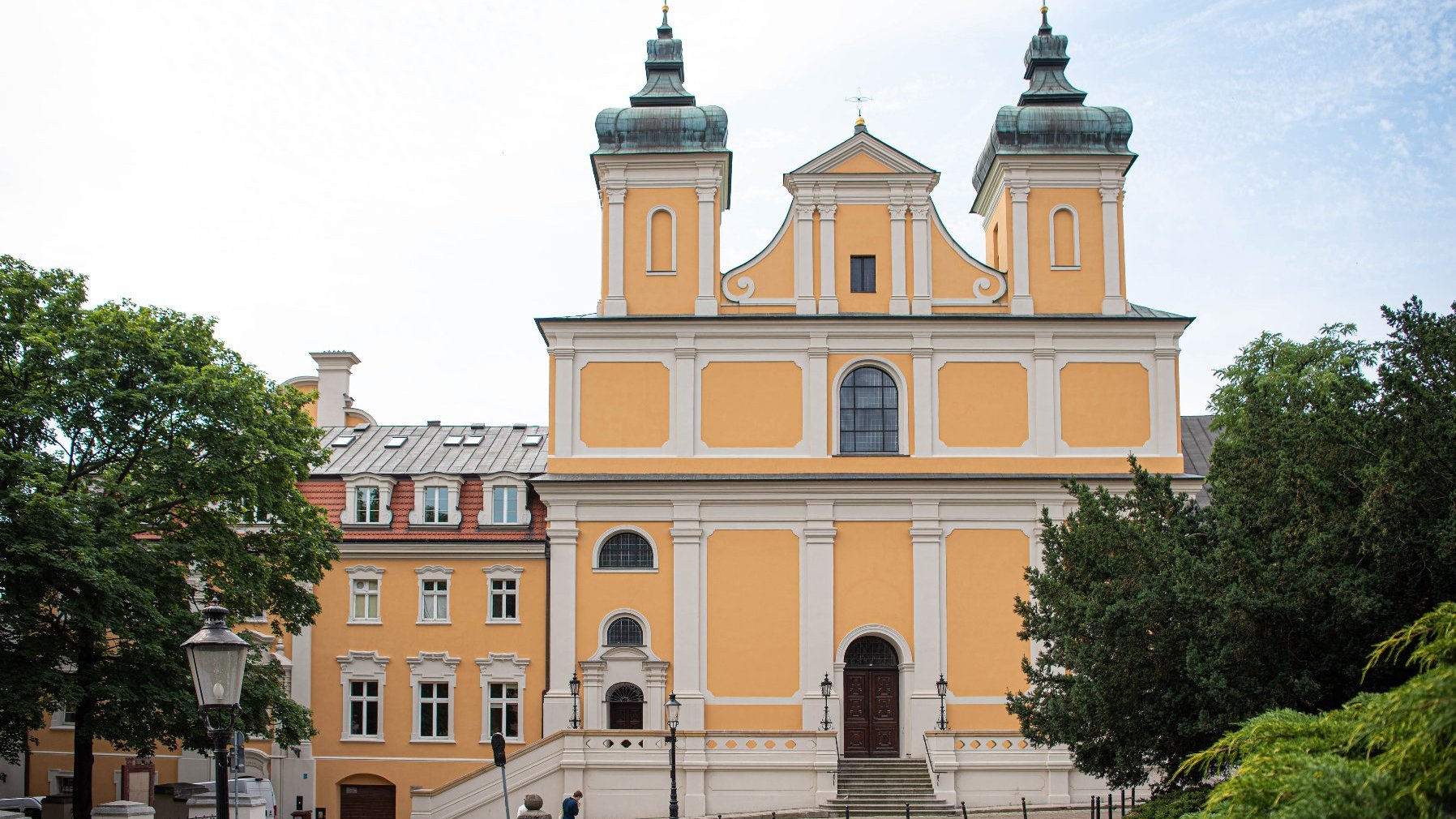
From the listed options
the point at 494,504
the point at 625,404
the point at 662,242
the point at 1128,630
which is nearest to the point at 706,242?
the point at 662,242

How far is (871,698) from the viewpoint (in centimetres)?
3341

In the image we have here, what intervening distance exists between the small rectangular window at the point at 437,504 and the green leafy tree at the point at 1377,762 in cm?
2722

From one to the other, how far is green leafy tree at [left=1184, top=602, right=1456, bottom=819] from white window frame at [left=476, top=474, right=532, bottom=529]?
2629 cm

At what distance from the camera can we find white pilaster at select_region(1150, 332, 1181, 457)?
34250 millimetres

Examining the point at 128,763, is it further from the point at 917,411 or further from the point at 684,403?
the point at 917,411

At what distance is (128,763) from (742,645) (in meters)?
14.4

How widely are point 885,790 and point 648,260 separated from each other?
43.7 ft

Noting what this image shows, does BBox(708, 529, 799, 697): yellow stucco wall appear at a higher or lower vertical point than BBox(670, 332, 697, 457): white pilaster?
lower

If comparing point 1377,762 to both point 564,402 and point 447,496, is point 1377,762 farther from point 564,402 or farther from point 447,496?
point 447,496

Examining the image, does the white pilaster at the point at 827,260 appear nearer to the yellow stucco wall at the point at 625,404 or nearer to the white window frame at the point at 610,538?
the yellow stucco wall at the point at 625,404

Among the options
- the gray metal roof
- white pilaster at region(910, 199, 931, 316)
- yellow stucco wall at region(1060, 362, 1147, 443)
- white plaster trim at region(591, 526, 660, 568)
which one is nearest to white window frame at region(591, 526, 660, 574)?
white plaster trim at region(591, 526, 660, 568)

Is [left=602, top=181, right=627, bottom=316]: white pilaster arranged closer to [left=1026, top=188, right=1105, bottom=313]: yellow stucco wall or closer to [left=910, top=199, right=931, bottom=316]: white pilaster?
[left=910, top=199, right=931, bottom=316]: white pilaster

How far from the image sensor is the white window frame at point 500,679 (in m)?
35.4

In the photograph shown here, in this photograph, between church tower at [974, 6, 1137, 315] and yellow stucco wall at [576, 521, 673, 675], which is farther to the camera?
church tower at [974, 6, 1137, 315]
